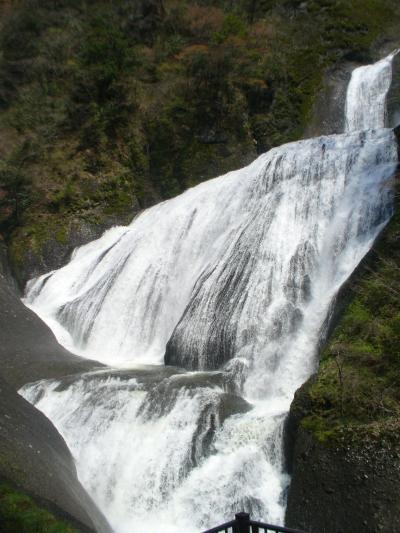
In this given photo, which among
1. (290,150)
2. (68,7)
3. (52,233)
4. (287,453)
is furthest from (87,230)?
(68,7)

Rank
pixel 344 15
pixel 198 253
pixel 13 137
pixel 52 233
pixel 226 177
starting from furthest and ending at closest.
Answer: pixel 344 15, pixel 13 137, pixel 52 233, pixel 226 177, pixel 198 253

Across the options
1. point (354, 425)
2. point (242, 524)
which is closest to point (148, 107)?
point (354, 425)

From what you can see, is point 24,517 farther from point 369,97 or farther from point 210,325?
point 369,97

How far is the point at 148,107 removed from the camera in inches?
1024

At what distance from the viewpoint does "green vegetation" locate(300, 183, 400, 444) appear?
6.98m

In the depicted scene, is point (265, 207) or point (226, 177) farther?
point (226, 177)

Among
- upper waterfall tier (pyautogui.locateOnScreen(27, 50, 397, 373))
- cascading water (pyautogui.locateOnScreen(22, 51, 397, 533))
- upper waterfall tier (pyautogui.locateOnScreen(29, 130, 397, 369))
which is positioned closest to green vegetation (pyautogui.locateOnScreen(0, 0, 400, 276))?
cascading water (pyautogui.locateOnScreen(22, 51, 397, 533))

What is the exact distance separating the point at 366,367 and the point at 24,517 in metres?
5.22

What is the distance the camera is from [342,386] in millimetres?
7562

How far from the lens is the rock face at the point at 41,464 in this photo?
6487 mm

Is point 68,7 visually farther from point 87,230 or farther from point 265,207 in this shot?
point 265,207

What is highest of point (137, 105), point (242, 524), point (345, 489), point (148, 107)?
point (137, 105)

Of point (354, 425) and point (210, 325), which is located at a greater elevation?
point (354, 425)

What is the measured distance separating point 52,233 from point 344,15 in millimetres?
21538
